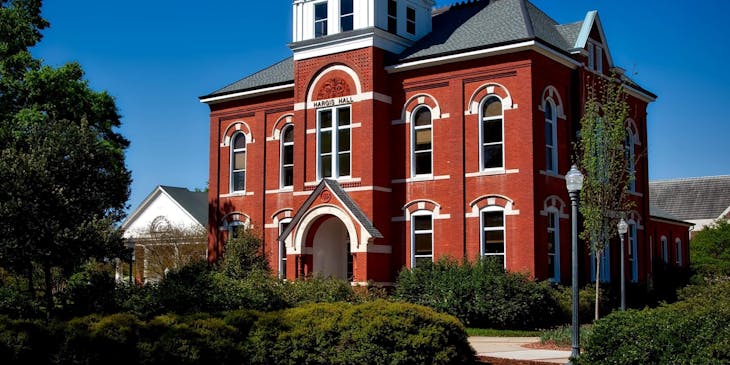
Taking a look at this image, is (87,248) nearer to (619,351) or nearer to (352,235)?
(352,235)

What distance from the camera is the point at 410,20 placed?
114ft

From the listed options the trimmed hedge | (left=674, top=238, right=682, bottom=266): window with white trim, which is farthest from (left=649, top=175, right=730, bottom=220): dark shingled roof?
the trimmed hedge

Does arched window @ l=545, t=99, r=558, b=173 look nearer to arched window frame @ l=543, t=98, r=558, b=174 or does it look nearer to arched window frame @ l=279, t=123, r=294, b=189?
arched window frame @ l=543, t=98, r=558, b=174

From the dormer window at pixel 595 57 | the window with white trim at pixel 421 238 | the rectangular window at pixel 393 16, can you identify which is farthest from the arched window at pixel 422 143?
the dormer window at pixel 595 57

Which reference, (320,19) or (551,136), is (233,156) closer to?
(320,19)

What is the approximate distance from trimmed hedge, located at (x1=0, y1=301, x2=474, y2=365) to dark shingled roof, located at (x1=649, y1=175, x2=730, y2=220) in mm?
58462

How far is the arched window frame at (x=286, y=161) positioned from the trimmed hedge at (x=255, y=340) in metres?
19.9

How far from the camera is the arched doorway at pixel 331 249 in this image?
33312 mm

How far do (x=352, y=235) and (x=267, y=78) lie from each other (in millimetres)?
9979

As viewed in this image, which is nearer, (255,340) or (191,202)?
(255,340)

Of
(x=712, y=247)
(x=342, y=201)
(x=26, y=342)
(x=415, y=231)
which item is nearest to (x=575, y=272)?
(x=26, y=342)

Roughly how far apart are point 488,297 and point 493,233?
348 cm

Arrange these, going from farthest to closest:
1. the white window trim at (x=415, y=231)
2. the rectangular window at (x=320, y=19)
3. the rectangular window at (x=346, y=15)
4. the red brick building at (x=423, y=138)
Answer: the rectangular window at (x=320, y=19)
the rectangular window at (x=346, y=15)
the white window trim at (x=415, y=231)
the red brick building at (x=423, y=138)

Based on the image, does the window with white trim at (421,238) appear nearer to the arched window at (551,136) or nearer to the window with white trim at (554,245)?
the window with white trim at (554,245)
